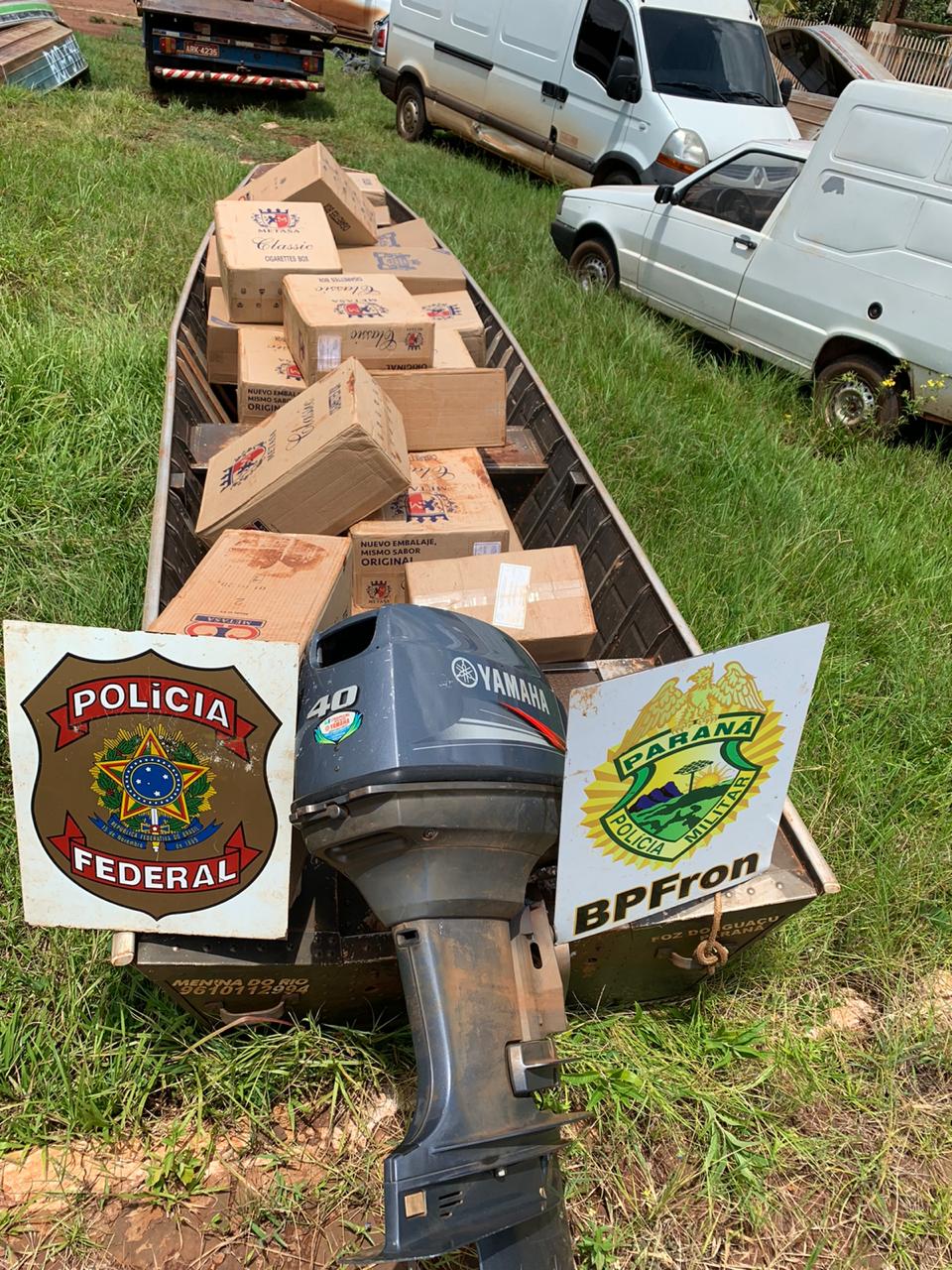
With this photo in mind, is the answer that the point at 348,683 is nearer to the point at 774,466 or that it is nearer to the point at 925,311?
the point at 774,466

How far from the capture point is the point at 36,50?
10148 mm

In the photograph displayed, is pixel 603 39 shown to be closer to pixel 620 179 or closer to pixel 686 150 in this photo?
pixel 620 179

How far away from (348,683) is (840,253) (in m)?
4.89

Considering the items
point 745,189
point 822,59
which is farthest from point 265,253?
point 822,59

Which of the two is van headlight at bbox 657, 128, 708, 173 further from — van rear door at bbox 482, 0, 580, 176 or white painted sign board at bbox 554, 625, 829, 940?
white painted sign board at bbox 554, 625, 829, 940

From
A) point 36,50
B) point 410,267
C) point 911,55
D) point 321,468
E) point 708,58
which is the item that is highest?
point 911,55

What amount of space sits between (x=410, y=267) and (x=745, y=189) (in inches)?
109

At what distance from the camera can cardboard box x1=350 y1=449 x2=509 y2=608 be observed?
3070 millimetres

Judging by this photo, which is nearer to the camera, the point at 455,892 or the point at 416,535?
the point at 455,892

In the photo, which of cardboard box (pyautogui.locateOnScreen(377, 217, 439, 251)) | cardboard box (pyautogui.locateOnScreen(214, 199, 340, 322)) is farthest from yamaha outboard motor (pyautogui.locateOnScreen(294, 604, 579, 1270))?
cardboard box (pyautogui.locateOnScreen(377, 217, 439, 251))

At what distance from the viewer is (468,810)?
179cm

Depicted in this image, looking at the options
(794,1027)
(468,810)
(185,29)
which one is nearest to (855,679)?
(794,1027)

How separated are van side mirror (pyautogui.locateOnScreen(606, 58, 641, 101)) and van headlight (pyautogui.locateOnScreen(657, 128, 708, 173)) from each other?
2.11ft

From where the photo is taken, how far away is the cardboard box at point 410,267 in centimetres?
485
